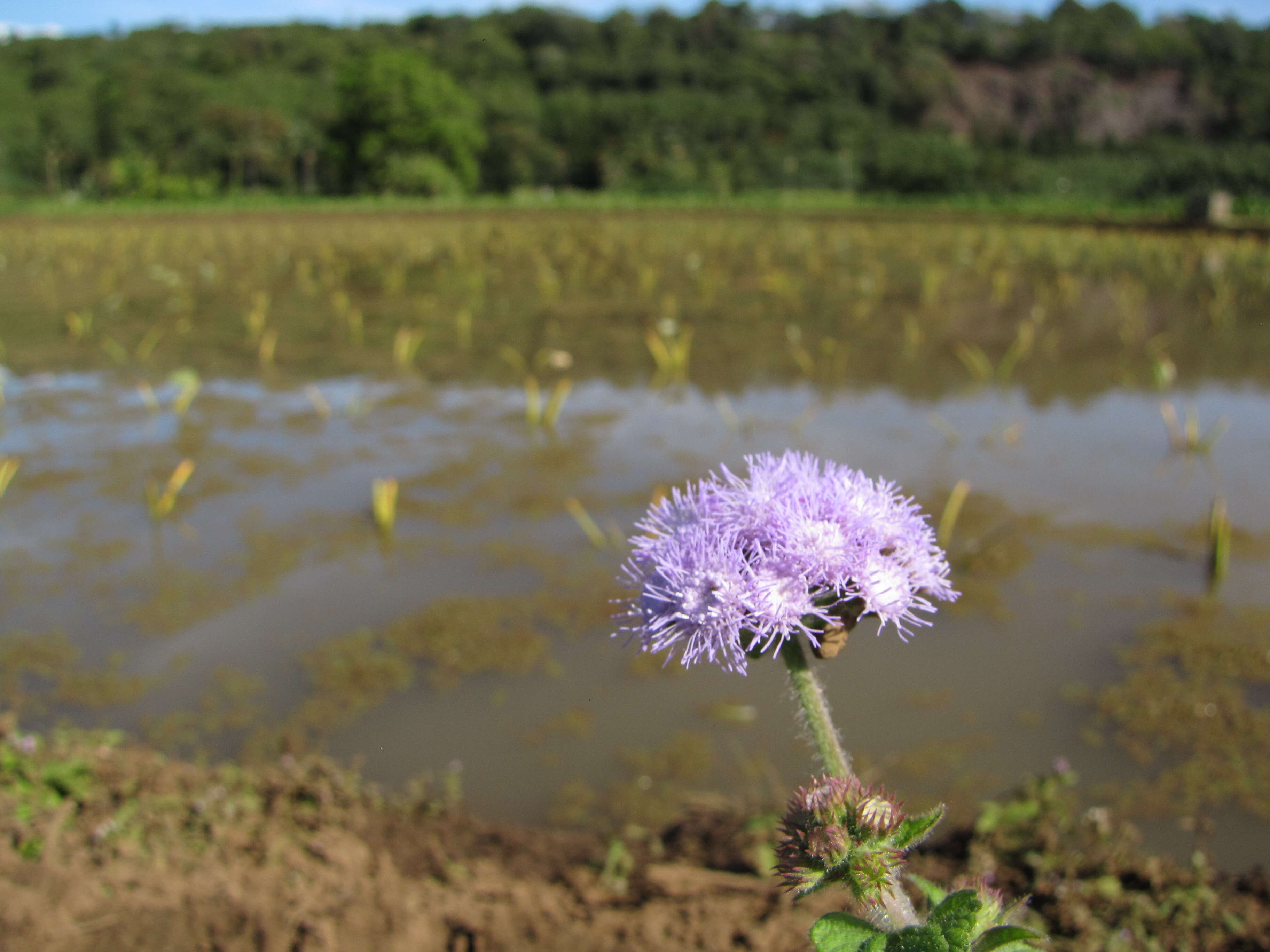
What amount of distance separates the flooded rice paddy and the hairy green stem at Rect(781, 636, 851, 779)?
147 centimetres

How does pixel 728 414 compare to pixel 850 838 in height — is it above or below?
below

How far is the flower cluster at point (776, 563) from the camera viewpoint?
928mm

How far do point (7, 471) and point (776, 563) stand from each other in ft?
14.1

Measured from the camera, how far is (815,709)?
948 mm

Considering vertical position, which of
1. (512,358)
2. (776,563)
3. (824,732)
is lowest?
(512,358)

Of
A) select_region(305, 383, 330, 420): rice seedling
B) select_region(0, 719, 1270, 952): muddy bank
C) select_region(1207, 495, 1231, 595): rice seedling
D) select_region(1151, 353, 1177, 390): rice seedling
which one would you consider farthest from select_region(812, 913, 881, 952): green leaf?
select_region(1151, 353, 1177, 390): rice seedling

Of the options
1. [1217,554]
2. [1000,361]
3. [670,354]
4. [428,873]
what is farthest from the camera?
[670,354]

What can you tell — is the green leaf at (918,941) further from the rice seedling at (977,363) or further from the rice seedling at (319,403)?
the rice seedling at (977,363)

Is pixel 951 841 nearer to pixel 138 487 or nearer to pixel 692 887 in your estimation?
pixel 692 887

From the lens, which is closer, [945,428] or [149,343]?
[945,428]

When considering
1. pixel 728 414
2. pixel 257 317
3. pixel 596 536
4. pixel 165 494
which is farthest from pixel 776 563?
pixel 257 317

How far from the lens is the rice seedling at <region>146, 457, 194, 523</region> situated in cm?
388

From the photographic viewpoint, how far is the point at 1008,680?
2750mm

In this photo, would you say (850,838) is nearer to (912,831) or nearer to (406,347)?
(912,831)
